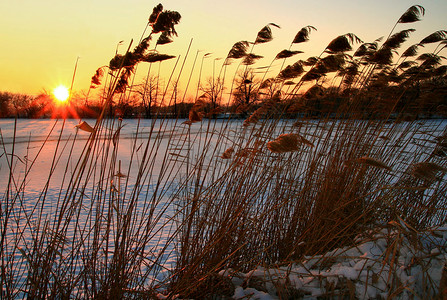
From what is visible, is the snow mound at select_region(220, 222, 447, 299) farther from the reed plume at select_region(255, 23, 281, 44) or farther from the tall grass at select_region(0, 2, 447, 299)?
the reed plume at select_region(255, 23, 281, 44)

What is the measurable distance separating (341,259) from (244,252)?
0.73 meters

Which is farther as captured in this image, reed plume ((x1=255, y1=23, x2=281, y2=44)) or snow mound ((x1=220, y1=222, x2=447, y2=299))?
reed plume ((x1=255, y1=23, x2=281, y2=44))

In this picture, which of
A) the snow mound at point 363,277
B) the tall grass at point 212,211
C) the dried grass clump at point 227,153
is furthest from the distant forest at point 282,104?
the snow mound at point 363,277

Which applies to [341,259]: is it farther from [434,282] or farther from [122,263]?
[122,263]

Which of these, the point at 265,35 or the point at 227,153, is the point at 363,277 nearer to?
the point at 227,153

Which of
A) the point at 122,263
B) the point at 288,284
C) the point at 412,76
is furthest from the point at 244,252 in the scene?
the point at 412,76

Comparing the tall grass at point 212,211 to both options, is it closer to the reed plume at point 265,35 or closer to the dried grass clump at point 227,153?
the dried grass clump at point 227,153

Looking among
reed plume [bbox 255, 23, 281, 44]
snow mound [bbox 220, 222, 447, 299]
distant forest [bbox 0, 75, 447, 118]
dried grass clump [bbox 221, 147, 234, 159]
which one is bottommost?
snow mound [bbox 220, 222, 447, 299]

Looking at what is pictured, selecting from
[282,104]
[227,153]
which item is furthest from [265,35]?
[227,153]

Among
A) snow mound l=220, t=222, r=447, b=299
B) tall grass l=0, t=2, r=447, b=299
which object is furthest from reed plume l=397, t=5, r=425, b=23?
snow mound l=220, t=222, r=447, b=299

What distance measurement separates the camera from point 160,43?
1.92 meters

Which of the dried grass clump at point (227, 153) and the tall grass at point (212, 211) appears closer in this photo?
the tall grass at point (212, 211)

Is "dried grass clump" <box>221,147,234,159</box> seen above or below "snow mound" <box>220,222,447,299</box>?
above

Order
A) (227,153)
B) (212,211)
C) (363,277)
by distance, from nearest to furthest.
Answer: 1. (363,277)
2. (227,153)
3. (212,211)
